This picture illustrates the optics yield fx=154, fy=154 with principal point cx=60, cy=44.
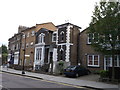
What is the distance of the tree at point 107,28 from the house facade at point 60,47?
380 inches

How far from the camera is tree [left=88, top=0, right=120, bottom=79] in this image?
48.6 ft

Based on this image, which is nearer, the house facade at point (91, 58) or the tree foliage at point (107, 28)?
the tree foliage at point (107, 28)

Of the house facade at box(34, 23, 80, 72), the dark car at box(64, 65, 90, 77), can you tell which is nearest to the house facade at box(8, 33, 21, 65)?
the house facade at box(34, 23, 80, 72)

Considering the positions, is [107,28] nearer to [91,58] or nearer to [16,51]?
[91,58]

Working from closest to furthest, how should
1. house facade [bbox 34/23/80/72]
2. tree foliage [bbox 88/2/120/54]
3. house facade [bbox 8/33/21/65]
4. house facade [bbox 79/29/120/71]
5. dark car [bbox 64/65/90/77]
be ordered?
1. tree foliage [bbox 88/2/120/54]
2. dark car [bbox 64/65/90/77]
3. house facade [bbox 79/29/120/71]
4. house facade [bbox 34/23/80/72]
5. house facade [bbox 8/33/21/65]

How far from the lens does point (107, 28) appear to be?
15023mm

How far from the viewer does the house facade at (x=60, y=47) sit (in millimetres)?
25344

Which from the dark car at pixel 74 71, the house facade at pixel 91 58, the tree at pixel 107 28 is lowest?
the dark car at pixel 74 71

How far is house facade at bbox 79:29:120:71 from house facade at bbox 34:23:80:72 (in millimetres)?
1213

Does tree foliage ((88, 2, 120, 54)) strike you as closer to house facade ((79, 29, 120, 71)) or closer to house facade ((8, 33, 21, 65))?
house facade ((79, 29, 120, 71))

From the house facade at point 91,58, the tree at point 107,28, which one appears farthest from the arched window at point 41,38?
the tree at point 107,28

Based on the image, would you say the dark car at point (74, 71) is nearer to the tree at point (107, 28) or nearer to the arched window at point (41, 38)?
the tree at point (107, 28)

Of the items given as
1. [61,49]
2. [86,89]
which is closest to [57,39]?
[61,49]

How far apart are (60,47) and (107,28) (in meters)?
12.7
